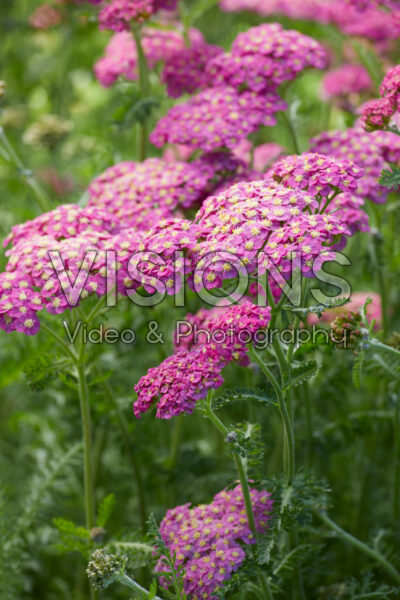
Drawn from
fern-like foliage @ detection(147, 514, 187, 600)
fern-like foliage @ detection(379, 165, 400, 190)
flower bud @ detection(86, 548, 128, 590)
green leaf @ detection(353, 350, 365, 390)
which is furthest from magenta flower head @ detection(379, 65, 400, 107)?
flower bud @ detection(86, 548, 128, 590)

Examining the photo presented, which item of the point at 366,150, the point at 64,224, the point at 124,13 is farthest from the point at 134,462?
the point at 124,13

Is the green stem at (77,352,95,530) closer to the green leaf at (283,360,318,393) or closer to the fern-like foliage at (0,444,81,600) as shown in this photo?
the fern-like foliage at (0,444,81,600)

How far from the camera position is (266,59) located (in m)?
2.80

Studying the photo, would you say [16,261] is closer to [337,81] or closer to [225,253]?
[225,253]

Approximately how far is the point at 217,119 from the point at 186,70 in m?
0.48

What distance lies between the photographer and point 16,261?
85.9 inches

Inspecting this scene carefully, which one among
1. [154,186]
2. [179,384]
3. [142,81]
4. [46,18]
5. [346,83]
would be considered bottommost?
[179,384]

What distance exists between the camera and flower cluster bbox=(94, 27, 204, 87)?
3.18 meters

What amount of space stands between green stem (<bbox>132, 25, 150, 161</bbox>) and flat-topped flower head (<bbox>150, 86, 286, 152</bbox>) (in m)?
0.17

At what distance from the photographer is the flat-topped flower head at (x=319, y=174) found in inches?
79.8

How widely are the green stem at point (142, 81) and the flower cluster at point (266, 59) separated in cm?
31

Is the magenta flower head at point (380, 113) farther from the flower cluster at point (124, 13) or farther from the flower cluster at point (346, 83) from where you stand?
the flower cluster at point (346, 83)

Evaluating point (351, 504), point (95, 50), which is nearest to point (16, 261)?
point (351, 504)

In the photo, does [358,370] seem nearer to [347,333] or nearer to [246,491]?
[347,333]
